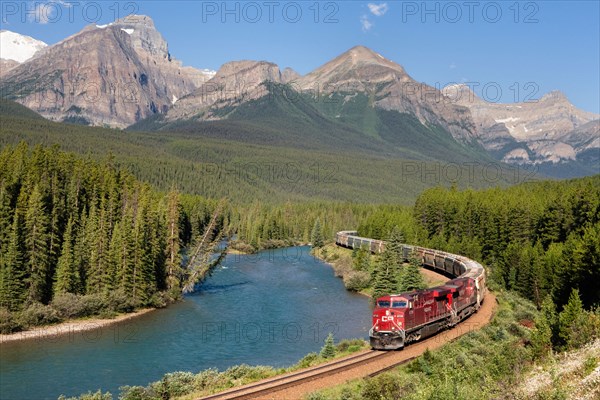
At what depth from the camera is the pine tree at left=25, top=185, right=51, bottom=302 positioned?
229 ft

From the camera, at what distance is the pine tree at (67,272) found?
7288 centimetres

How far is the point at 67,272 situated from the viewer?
73688 mm

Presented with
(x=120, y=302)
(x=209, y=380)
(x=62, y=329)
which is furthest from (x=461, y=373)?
(x=120, y=302)

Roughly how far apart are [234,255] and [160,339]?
8408 cm

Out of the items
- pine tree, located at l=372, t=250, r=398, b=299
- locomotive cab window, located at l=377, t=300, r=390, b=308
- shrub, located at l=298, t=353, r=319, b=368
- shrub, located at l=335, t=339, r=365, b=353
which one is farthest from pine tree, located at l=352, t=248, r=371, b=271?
shrub, located at l=298, t=353, r=319, b=368

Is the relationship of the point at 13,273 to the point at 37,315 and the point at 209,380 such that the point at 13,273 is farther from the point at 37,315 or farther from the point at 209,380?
the point at 209,380

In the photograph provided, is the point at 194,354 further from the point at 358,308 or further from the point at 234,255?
the point at 234,255

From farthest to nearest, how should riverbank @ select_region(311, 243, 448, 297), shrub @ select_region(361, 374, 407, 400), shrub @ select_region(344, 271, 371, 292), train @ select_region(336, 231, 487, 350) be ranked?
shrub @ select_region(344, 271, 371, 292) → riverbank @ select_region(311, 243, 448, 297) → train @ select_region(336, 231, 487, 350) → shrub @ select_region(361, 374, 407, 400)

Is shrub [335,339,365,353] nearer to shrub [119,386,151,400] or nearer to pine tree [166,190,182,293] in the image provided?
shrub [119,386,151,400]

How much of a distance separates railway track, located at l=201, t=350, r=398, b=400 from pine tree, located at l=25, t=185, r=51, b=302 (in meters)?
43.4

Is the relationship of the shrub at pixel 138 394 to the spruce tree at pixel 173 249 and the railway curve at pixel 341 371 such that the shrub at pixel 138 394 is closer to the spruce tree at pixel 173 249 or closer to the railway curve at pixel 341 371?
the railway curve at pixel 341 371

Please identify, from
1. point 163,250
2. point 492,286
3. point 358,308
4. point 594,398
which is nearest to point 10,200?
point 163,250

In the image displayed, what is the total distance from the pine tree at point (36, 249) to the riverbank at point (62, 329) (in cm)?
554

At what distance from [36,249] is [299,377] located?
47.7 metres
